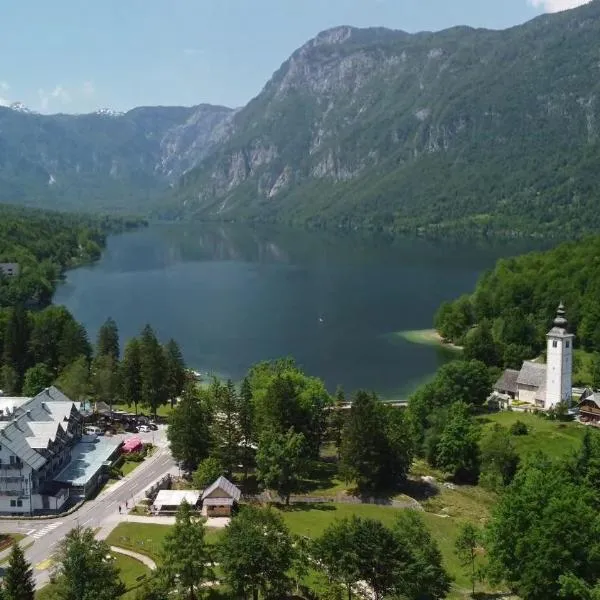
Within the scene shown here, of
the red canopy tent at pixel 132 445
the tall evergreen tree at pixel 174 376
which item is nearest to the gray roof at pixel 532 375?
the tall evergreen tree at pixel 174 376

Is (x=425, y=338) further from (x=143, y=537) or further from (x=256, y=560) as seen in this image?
(x=256, y=560)

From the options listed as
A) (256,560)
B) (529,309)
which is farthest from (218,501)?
(529,309)

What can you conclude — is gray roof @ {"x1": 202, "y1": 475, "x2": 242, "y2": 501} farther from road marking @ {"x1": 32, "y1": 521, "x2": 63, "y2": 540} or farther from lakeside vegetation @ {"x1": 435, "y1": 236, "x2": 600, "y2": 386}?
lakeside vegetation @ {"x1": 435, "y1": 236, "x2": 600, "y2": 386}

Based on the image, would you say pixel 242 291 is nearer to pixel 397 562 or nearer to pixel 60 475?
pixel 60 475

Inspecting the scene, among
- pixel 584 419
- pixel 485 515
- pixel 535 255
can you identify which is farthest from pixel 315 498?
pixel 535 255

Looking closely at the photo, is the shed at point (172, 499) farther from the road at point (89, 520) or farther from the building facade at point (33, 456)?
the building facade at point (33, 456)
